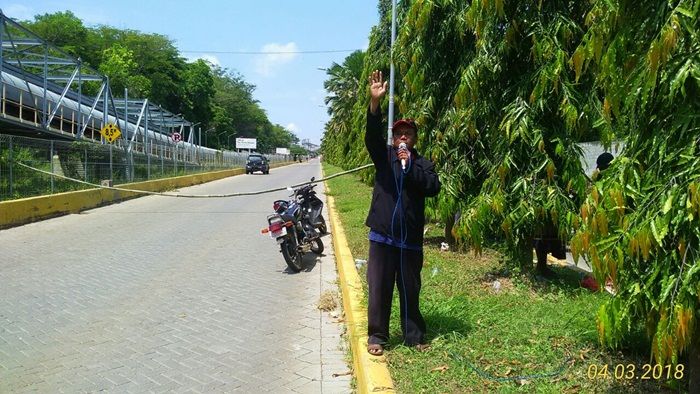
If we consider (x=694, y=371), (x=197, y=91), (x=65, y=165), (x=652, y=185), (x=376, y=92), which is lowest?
(x=694, y=371)

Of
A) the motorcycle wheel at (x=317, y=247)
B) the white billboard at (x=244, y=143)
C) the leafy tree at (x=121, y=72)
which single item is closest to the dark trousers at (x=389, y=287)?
the motorcycle wheel at (x=317, y=247)

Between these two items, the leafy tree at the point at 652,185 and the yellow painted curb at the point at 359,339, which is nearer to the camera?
the leafy tree at the point at 652,185

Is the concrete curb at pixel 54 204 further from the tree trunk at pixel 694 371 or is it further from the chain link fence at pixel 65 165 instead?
the tree trunk at pixel 694 371

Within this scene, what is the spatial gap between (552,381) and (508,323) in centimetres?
123

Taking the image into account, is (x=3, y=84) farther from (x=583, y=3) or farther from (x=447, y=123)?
(x=583, y=3)

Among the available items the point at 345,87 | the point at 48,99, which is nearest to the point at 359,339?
the point at 48,99

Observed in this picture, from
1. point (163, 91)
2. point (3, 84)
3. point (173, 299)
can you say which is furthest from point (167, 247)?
point (163, 91)

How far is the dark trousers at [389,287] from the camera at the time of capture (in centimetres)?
441

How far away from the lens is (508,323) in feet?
16.1

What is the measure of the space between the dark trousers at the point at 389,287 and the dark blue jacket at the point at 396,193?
148mm

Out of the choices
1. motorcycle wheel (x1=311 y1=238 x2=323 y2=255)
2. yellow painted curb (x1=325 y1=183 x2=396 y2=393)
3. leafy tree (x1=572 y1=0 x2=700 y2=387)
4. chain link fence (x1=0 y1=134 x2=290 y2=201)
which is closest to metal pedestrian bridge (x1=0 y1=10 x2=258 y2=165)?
chain link fence (x1=0 y1=134 x2=290 y2=201)

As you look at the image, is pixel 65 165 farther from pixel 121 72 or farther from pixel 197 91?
pixel 197 91

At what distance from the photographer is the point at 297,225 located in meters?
8.91

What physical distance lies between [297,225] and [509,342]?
196 inches
